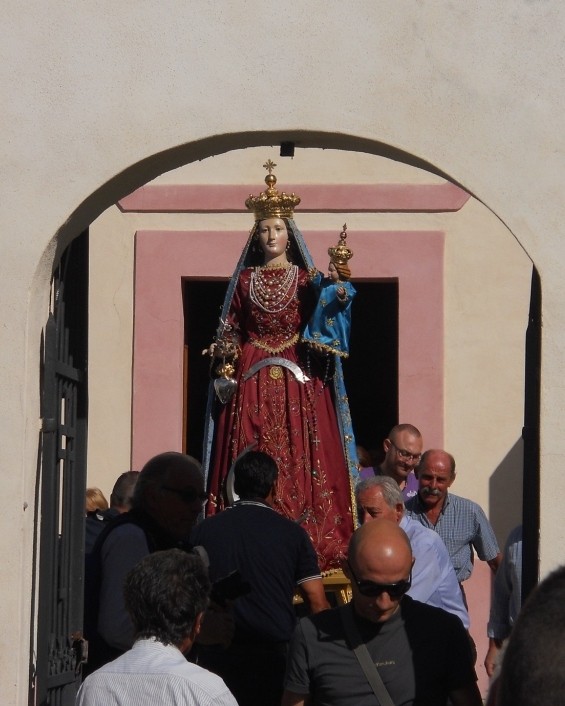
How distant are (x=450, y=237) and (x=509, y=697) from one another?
7.14 m

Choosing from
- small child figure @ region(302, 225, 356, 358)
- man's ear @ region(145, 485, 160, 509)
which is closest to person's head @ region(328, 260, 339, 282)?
small child figure @ region(302, 225, 356, 358)

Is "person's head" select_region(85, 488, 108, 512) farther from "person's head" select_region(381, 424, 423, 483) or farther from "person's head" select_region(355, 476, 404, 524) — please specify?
"person's head" select_region(355, 476, 404, 524)

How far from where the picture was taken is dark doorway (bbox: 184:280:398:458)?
30.7 ft

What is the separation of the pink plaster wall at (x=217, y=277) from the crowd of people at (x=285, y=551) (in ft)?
2.19

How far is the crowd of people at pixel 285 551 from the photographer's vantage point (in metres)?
3.71

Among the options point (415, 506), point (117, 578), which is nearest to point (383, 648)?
point (117, 578)

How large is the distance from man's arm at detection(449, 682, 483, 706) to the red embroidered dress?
3662mm

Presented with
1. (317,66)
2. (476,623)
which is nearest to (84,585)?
(317,66)

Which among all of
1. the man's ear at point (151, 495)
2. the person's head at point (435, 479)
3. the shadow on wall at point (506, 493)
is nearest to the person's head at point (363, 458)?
the shadow on wall at point (506, 493)

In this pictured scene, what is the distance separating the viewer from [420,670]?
3.83m

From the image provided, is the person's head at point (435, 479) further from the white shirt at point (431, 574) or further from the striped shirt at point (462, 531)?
the white shirt at point (431, 574)

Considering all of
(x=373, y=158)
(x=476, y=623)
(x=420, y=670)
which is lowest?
(x=476, y=623)

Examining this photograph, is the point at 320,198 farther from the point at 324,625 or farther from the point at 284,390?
the point at 324,625

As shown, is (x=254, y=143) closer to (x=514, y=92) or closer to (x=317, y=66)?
(x=317, y=66)
